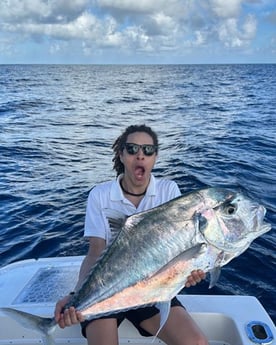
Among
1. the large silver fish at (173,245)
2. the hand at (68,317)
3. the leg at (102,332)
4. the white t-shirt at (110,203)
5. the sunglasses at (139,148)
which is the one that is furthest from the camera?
the white t-shirt at (110,203)

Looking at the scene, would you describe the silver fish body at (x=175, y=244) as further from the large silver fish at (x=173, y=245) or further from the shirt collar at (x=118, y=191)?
the shirt collar at (x=118, y=191)

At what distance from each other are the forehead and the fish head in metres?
0.95

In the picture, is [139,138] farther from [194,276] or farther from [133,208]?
[194,276]

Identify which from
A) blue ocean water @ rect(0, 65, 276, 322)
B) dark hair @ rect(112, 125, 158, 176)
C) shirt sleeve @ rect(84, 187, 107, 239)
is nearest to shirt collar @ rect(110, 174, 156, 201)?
shirt sleeve @ rect(84, 187, 107, 239)

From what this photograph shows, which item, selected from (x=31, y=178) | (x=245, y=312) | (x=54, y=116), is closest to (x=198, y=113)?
(x=54, y=116)

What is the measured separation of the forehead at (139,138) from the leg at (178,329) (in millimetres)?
1304

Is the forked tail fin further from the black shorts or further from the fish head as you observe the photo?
the fish head

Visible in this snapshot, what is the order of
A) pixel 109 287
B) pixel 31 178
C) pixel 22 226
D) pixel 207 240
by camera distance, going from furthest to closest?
pixel 31 178, pixel 22 226, pixel 109 287, pixel 207 240

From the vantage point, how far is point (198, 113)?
2622cm

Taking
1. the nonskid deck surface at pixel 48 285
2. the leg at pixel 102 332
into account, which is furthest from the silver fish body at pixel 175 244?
the nonskid deck surface at pixel 48 285

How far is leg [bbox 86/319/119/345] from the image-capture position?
9.99ft

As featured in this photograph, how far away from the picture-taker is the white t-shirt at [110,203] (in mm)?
3514

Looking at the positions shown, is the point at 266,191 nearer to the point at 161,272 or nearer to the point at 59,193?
the point at 59,193

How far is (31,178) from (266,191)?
6.32m
